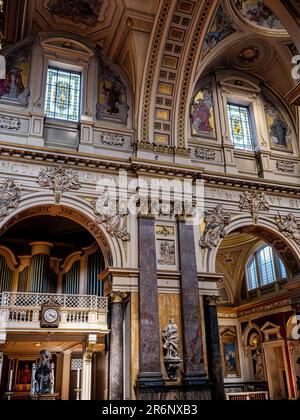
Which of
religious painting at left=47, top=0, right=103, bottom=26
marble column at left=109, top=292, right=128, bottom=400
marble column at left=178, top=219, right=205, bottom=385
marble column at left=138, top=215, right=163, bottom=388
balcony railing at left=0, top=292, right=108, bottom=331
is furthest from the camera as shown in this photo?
religious painting at left=47, top=0, right=103, bottom=26

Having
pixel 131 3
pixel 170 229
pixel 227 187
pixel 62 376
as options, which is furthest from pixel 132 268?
pixel 131 3

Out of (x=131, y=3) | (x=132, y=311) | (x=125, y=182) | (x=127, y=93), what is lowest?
(x=132, y=311)

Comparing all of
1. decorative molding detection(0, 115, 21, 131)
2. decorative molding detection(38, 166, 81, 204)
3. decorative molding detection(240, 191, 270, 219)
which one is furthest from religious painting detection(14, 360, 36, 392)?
decorative molding detection(240, 191, 270, 219)

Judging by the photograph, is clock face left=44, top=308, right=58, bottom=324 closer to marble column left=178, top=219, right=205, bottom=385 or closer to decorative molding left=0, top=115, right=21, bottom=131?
marble column left=178, top=219, right=205, bottom=385

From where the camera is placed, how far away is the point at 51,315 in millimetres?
12891

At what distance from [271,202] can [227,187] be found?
187 cm

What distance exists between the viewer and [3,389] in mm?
16406

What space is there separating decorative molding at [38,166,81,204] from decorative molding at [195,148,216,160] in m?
4.88

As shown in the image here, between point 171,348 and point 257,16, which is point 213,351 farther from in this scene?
point 257,16

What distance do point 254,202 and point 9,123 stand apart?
8.90 m

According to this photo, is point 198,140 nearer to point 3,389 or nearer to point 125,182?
point 125,182

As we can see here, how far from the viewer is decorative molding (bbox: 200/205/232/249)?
1369 centimetres

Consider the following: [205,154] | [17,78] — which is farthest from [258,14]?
[17,78]

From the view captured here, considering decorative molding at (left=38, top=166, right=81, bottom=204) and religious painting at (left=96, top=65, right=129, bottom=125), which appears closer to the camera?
decorative molding at (left=38, top=166, right=81, bottom=204)
